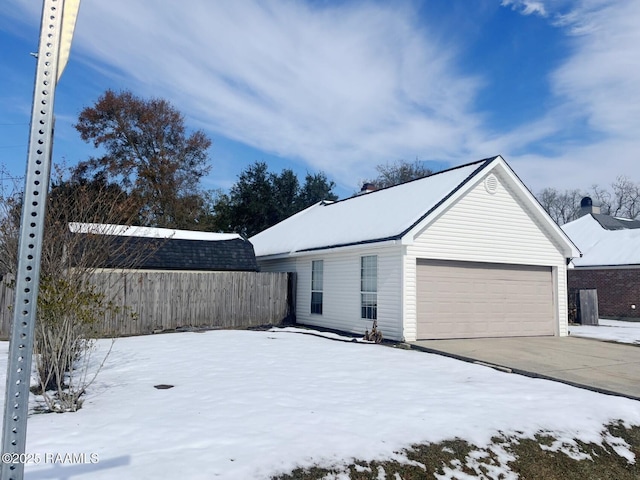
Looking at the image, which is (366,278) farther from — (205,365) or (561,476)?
(561,476)

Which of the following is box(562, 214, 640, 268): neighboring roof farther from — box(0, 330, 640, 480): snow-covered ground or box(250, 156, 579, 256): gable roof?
box(0, 330, 640, 480): snow-covered ground

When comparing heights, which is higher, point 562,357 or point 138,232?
point 138,232

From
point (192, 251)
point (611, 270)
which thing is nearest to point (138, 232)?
point (192, 251)

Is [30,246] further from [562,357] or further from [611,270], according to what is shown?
[611,270]

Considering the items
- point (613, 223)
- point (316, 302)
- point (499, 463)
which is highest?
point (613, 223)

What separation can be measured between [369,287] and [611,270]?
16.7m

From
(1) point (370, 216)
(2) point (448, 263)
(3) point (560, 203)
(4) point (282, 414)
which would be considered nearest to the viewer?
(4) point (282, 414)

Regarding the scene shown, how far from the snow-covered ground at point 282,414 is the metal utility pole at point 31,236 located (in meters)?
2.34

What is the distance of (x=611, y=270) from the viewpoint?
2348 cm

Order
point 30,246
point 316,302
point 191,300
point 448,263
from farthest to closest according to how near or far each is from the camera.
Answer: point 316,302 → point 191,300 → point 448,263 → point 30,246

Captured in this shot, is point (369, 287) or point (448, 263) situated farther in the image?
point (369, 287)

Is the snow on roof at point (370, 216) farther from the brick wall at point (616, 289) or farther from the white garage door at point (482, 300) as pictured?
the brick wall at point (616, 289)

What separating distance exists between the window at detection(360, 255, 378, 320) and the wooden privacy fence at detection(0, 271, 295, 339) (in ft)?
12.5

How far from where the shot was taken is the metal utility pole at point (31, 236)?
65.8 inches
